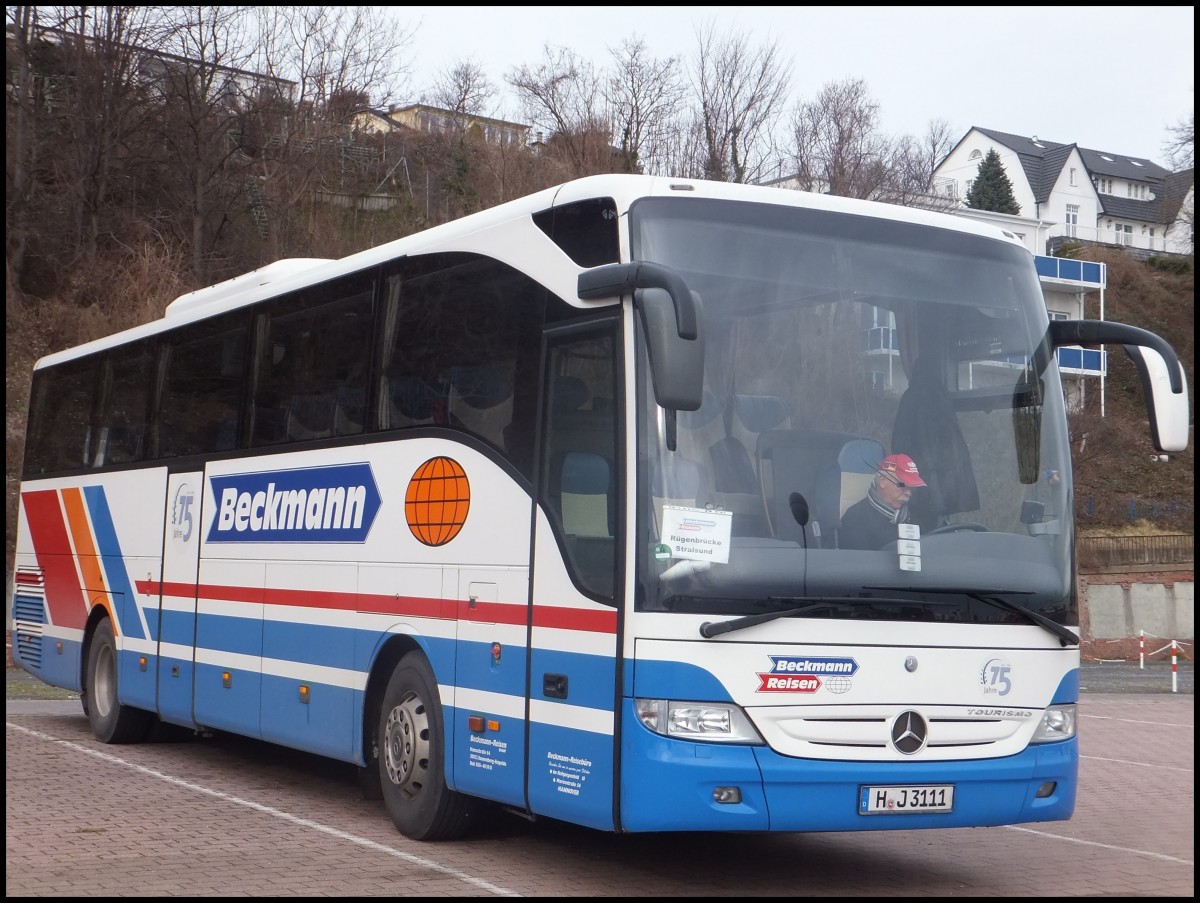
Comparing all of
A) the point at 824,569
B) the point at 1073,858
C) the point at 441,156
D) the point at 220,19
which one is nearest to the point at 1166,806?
the point at 1073,858

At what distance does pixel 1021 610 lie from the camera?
7719 mm

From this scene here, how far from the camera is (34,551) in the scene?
15992 mm

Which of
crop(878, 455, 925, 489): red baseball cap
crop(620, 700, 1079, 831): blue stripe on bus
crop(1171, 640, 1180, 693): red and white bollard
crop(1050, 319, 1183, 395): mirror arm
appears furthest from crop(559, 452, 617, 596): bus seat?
crop(1171, 640, 1180, 693): red and white bollard

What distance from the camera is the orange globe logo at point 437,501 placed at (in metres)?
8.82

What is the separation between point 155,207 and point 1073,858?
35512 mm

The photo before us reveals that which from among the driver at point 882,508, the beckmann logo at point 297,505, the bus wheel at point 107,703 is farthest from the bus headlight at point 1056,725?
Answer: the bus wheel at point 107,703

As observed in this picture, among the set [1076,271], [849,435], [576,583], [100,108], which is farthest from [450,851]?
[1076,271]

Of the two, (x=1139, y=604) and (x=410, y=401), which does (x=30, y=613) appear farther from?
(x=1139, y=604)

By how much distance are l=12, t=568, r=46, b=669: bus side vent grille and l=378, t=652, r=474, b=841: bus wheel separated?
7579mm

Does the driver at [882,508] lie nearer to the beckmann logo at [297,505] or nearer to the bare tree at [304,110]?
the beckmann logo at [297,505]

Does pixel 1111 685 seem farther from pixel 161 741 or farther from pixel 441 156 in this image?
pixel 441 156

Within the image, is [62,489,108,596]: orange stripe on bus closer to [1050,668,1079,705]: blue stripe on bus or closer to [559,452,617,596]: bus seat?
[559,452,617,596]: bus seat

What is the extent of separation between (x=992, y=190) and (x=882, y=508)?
293 ft

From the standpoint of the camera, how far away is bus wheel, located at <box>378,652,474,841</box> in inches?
348
